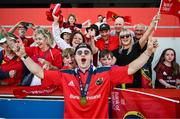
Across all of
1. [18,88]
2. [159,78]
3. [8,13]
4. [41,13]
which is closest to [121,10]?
[41,13]

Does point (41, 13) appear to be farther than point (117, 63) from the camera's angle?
Yes

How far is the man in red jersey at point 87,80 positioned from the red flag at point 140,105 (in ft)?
0.51

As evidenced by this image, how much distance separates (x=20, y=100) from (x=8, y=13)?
6246mm

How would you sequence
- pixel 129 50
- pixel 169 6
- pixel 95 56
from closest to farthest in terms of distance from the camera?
pixel 129 50, pixel 169 6, pixel 95 56

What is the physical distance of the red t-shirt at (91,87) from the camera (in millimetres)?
4098

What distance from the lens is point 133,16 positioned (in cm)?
981

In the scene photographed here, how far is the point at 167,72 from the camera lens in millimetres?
5652

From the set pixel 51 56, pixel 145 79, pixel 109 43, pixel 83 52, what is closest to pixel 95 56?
pixel 109 43

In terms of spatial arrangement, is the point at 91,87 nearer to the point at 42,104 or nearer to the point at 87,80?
the point at 87,80

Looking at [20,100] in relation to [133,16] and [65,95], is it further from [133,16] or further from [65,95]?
[133,16]

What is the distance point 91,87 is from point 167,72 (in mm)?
1887

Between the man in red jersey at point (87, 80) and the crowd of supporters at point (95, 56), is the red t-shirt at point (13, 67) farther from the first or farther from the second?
the man in red jersey at point (87, 80)

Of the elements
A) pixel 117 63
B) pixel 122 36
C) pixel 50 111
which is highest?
pixel 122 36

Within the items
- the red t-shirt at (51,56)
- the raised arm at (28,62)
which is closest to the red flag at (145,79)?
the red t-shirt at (51,56)
